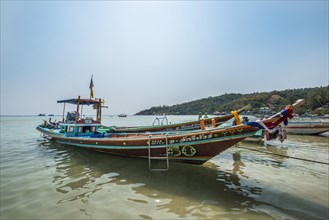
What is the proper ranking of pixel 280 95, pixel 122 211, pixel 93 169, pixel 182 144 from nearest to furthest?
pixel 122 211, pixel 182 144, pixel 93 169, pixel 280 95

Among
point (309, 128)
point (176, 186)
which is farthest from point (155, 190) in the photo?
point (309, 128)

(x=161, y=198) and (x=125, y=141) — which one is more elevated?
(x=125, y=141)

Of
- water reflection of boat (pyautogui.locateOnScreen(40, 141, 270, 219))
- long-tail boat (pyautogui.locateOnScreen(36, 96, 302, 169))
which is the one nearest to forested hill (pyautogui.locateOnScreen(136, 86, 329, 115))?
long-tail boat (pyautogui.locateOnScreen(36, 96, 302, 169))

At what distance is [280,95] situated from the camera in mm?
121188

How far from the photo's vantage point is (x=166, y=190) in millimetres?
6484

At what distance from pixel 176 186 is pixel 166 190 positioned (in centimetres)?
51

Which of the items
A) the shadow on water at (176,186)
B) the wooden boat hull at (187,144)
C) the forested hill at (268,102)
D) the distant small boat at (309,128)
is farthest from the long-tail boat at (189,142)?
the distant small boat at (309,128)

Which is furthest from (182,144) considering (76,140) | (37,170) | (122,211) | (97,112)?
(97,112)

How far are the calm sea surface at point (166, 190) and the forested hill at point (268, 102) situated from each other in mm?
4708

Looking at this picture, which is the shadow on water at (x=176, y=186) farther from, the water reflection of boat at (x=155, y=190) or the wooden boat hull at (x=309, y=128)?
the wooden boat hull at (x=309, y=128)

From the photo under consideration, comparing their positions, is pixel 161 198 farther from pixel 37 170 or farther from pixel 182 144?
pixel 37 170

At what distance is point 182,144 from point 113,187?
11.0 ft

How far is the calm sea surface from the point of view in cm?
505

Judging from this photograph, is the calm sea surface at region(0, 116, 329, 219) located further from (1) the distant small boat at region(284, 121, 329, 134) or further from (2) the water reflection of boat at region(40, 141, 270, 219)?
(1) the distant small boat at region(284, 121, 329, 134)
